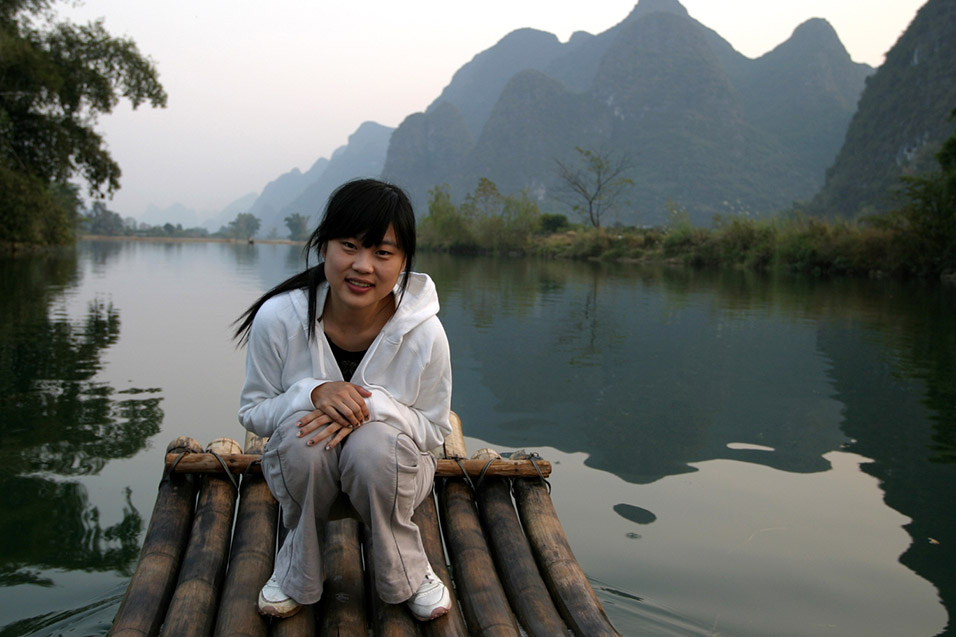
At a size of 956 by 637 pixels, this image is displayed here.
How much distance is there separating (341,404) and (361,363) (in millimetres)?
216

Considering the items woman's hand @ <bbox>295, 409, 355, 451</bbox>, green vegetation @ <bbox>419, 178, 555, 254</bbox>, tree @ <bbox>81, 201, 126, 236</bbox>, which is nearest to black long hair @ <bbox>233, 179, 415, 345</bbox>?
woman's hand @ <bbox>295, 409, 355, 451</bbox>

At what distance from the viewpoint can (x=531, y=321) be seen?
943 cm

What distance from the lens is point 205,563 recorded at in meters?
1.91

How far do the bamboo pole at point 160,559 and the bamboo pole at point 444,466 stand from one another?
0.06 metres

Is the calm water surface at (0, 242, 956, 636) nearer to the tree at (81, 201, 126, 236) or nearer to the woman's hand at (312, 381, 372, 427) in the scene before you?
the woman's hand at (312, 381, 372, 427)

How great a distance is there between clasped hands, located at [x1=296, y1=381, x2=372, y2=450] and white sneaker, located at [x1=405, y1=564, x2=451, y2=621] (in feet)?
1.41

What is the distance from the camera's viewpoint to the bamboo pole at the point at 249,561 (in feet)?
5.56

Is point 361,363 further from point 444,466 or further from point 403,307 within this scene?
point 444,466

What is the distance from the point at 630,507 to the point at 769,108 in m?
119

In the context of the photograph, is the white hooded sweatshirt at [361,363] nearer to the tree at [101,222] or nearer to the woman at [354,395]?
the woman at [354,395]

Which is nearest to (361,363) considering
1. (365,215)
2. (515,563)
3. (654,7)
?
(365,215)

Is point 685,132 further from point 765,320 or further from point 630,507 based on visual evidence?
point 630,507

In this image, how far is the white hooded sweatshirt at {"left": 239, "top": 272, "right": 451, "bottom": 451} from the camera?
6.07ft

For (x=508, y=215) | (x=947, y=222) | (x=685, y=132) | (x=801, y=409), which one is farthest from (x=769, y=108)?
(x=801, y=409)
